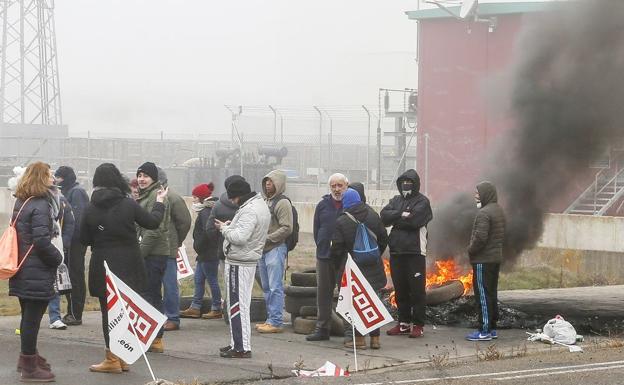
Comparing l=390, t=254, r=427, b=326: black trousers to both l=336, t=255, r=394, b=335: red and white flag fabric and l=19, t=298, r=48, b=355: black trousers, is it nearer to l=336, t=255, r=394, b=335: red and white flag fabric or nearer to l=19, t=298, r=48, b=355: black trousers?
l=336, t=255, r=394, b=335: red and white flag fabric

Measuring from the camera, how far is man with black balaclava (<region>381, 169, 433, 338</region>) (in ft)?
37.1

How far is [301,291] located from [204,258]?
1345 millimetres

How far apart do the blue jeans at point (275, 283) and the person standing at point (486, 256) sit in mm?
1914

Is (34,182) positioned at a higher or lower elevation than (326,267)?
higher

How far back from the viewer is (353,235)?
1064 cm

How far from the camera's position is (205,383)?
28.1 ft

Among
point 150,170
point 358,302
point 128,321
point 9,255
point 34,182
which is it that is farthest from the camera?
point 150,170

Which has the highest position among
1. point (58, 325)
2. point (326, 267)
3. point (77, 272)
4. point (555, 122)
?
point (555, 122)

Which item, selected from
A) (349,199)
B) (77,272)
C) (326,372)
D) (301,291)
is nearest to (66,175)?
(77,272)

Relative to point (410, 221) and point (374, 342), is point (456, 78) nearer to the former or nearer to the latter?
point (410, 221)

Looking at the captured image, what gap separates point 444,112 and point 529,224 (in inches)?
667

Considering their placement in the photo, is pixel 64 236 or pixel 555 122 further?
pixel 555 122

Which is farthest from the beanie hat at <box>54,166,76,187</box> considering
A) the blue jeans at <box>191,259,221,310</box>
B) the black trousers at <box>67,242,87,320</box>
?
the blue jeans at <box>191,259,221,310</box>

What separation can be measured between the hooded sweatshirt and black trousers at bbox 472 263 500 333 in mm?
1957
